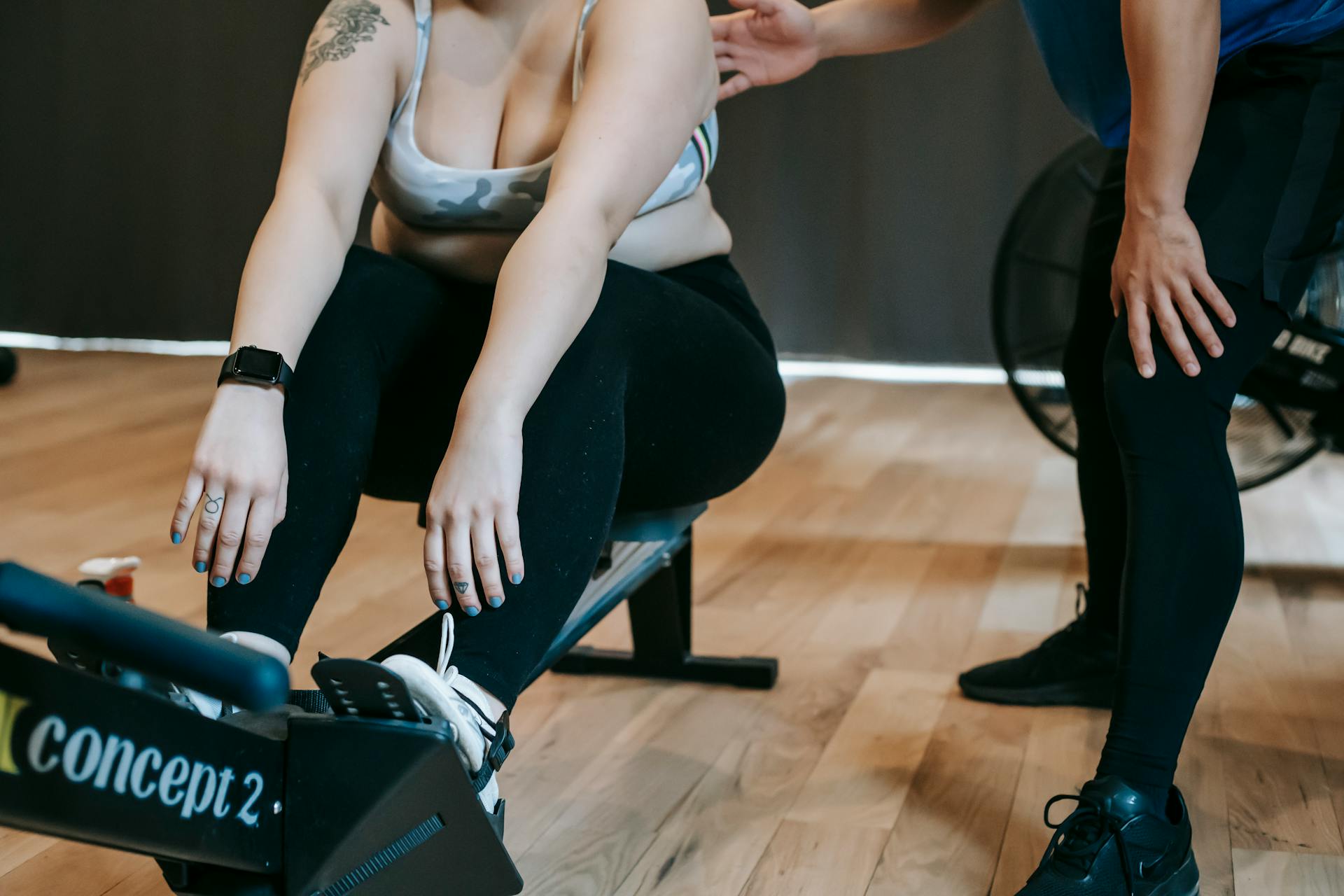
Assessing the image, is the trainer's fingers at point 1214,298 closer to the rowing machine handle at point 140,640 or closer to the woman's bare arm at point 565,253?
the woman's bare arm at point 565,253

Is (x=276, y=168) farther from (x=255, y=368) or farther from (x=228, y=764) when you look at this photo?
(x=228, y=764)

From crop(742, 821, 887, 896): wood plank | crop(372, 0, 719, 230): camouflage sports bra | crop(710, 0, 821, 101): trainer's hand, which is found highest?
crop(710, 0, 821, 101): trainer's hand

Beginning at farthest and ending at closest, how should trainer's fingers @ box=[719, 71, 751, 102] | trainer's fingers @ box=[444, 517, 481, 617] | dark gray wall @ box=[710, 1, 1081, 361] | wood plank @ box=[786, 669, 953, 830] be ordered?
dark gray wall @ box=[710, 1, 1081, 361] → trainer's fingers @ box=[719, 71, 751, 102] → wood plank @ box=[786, 669, 953, 830] → trainer's fingers @ box=[444, 517, 481, 617]

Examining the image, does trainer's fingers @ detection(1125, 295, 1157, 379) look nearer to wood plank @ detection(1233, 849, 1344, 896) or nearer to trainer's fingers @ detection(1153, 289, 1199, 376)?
trainer's fingers @ detection(1153, 289, 1199, 376)

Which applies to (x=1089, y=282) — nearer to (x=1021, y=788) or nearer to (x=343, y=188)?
(x=1021, y=788)

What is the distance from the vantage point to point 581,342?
35.6 inches

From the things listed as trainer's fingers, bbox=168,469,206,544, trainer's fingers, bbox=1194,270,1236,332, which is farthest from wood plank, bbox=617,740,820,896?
trainer's fingers, bbox=1194,270,1236,332

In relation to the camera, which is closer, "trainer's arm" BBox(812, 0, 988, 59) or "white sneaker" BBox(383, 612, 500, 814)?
"white sneaker" BBox(383, 612, 500, 814)

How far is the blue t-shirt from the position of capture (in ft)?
3.21

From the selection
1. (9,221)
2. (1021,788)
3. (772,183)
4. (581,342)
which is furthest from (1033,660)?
(9,221)

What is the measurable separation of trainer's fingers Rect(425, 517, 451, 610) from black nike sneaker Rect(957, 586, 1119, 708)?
2.65 ft

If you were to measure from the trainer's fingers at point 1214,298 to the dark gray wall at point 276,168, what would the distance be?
8.15 ft

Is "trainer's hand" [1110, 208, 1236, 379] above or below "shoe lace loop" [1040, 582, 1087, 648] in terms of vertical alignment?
above

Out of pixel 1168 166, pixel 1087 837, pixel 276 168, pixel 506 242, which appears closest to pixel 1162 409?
pixel 1168 166
